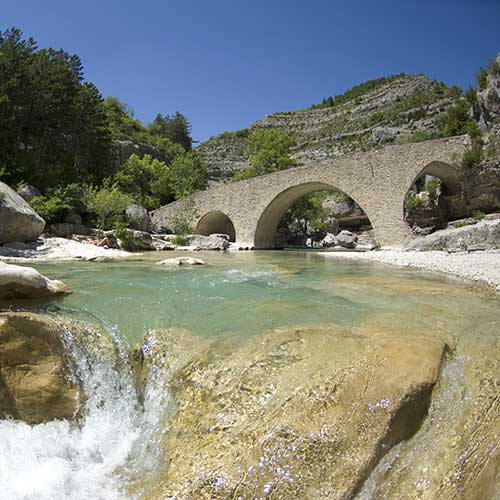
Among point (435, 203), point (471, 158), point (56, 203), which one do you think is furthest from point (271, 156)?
point (56, 203)

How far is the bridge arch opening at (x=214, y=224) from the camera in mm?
28938

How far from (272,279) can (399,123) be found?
2282 inches

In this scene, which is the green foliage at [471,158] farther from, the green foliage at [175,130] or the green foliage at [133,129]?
the green foliage at [175,130]

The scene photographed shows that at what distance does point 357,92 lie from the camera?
91688mm

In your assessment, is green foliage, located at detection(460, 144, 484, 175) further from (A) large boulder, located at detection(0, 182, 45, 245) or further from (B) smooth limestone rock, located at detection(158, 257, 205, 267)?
(A) large boulder, located at detection(0, 182, 45, 245)

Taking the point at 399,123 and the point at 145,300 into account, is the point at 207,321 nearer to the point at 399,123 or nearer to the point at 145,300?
the point at 145,300

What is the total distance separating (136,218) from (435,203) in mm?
18394

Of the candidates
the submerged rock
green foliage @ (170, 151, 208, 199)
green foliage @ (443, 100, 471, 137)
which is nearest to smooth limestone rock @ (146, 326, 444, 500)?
the submerged rock

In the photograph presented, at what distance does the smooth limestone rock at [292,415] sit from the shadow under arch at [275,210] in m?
19.3

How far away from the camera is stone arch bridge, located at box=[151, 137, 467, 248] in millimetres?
18047

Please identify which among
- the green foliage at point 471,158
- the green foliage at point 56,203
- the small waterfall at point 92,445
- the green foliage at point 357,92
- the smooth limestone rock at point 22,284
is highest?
the green foliage at point 357,92

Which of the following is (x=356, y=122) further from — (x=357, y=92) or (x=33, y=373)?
(x=33, y=373)

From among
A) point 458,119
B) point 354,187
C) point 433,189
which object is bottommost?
point 354,187

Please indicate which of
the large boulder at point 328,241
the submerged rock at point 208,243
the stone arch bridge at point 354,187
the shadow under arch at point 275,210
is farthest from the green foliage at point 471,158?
the large boulder at point 328,241
